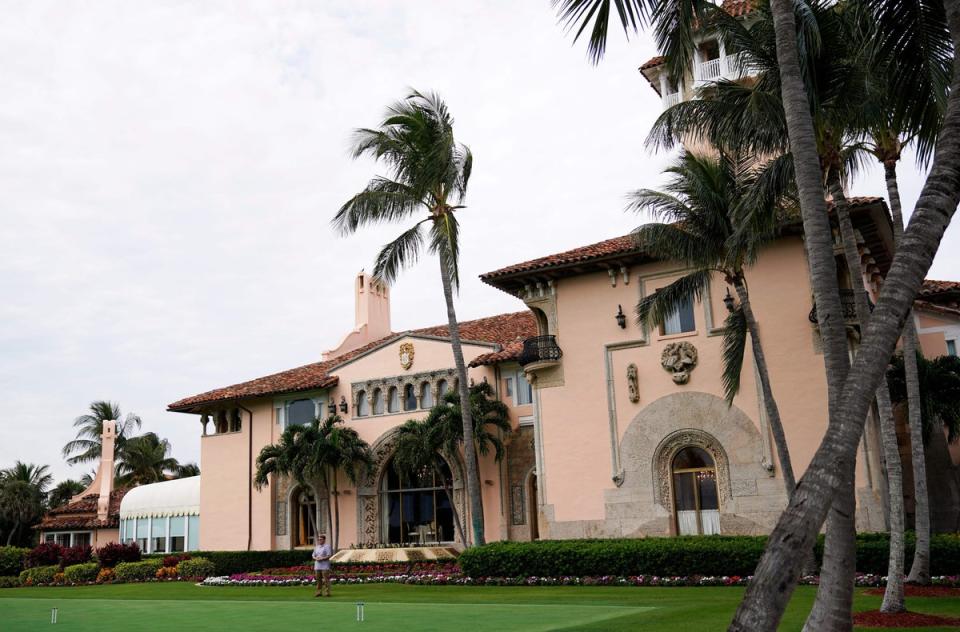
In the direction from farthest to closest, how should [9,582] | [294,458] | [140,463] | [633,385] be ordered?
[140,463]
[9,582]
[294,458]
[633,385]

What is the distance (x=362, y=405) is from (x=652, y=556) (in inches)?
671

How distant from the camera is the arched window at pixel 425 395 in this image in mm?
34125

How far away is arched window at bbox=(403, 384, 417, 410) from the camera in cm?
3453

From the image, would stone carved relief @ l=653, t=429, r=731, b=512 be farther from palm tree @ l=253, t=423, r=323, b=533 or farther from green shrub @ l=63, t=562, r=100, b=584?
green shrub @ l=63, t=562, r=100, b=584

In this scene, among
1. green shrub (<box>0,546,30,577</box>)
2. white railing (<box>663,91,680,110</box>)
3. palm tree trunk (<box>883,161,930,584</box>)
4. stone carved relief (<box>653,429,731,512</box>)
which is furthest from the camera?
green shrub (<box>0,546,30,577</box>)

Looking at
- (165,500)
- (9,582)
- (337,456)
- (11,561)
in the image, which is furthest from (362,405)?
(11,561)

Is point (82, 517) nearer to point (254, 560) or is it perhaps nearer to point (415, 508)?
point (254, 560)

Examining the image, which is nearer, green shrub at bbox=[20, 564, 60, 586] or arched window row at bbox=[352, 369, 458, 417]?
arched window row at bbox=[352, 369, 458, 417]

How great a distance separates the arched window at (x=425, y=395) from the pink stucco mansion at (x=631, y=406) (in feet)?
0.18

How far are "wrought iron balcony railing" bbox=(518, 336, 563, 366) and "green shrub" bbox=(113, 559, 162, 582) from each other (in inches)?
711

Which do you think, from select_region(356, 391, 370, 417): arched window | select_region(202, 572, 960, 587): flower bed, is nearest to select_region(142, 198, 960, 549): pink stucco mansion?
select_region(356, 391, 370, 417): arched window

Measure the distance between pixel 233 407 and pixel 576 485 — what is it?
19.0 meters

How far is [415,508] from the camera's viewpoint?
114ft

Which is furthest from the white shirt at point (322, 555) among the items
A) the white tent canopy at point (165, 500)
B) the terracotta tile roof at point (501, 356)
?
the white tent canopy at point (165, 500)
